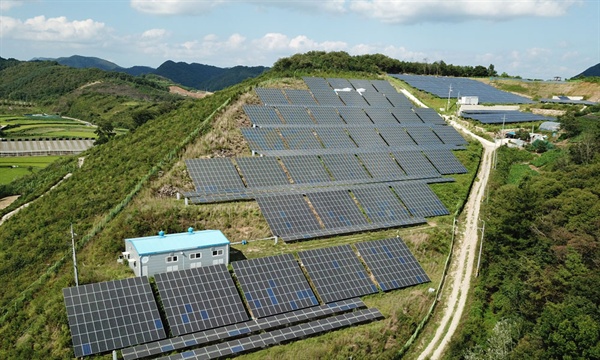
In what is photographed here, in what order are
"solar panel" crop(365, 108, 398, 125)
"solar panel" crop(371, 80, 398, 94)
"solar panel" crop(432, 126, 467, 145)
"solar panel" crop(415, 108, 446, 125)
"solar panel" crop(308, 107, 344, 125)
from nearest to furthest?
"solar panel" crop(308, 107, 344, 125) < "solar panel" crop(432, 126, 467, 145) < "solar panel" crop(365, 108, 398, 125) < "solar panel" crop(415, 108, 446, 125) < "solar panel" crop(371, 80, 398, 94)

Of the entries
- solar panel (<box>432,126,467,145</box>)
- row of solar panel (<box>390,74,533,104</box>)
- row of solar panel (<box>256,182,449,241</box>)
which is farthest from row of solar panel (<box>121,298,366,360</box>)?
row of solar panel (<box>390,74,533,104</box>)

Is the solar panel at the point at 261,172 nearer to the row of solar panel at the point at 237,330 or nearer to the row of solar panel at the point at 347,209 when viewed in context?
the row of solar panel at the point at 347,209

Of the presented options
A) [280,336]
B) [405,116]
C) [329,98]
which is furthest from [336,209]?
[405,116]

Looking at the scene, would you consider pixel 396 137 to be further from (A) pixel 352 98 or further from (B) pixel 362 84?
(B) pixel 362 84

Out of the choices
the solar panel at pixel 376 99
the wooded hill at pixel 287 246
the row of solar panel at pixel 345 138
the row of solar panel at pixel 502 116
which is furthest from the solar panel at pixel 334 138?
the row of solar panel at pixel 502 116

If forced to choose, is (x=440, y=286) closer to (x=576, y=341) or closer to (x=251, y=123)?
(x=576, y=341)

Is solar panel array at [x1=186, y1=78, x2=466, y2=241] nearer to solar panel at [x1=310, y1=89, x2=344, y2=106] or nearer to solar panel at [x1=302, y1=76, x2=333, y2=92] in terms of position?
solar panel at [x1=302, y1=76, x2=333, y2=92]

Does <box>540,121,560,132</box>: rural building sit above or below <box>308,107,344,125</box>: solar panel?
below
